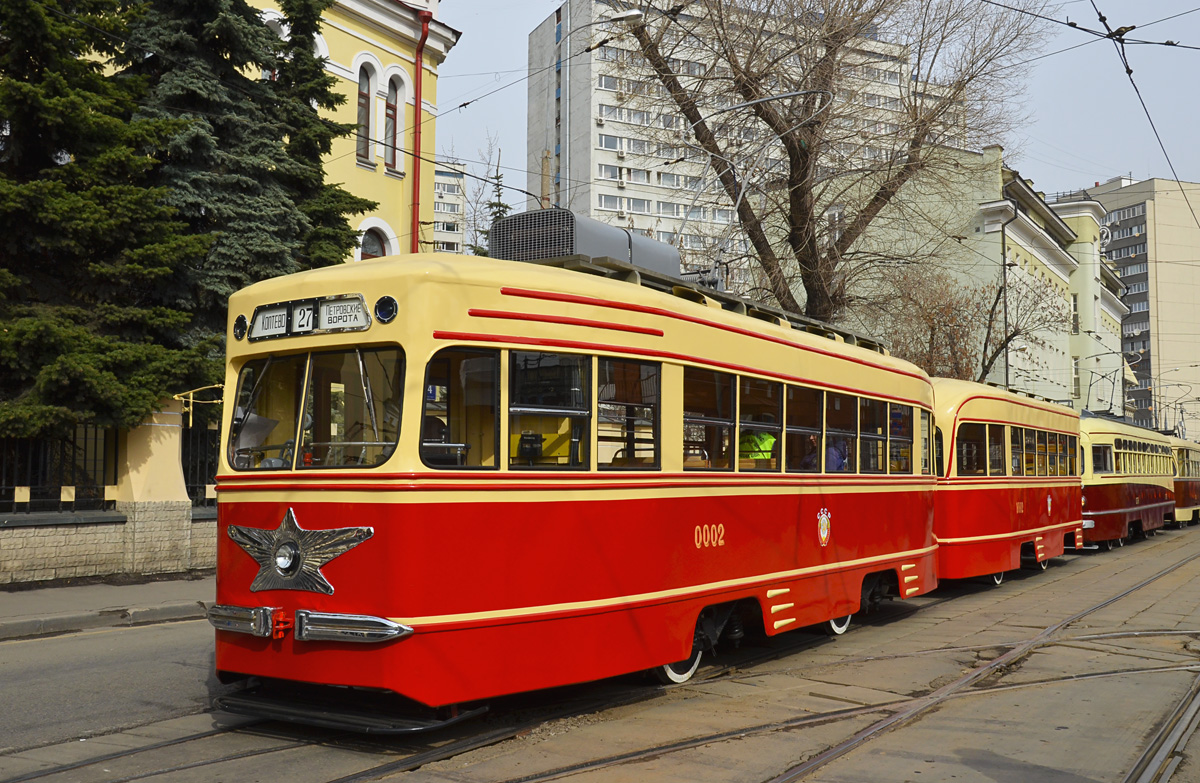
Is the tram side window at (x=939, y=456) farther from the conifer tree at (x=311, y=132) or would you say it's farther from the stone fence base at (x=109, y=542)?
the stone fence base at (x=109, y=542)

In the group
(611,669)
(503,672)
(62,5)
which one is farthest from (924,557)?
(62,5)

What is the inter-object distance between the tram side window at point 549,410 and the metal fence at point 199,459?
11123 mm

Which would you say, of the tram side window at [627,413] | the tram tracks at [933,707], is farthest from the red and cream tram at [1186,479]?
the tram side window at [627,413]

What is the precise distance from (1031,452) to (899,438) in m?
6.64

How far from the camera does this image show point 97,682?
8.42 metres

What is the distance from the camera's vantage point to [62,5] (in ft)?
48.2

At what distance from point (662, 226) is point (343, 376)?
7009 cm

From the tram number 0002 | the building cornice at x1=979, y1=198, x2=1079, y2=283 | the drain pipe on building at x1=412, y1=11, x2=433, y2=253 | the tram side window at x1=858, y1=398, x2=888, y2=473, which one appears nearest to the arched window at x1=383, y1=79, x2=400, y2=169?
the drain pipe on building at x1=412, y1=11, x2=433, y2=253

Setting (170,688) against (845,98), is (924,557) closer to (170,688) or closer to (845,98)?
(170,688)

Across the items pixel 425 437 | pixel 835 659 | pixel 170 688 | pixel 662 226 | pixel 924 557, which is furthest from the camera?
pixel 662 226

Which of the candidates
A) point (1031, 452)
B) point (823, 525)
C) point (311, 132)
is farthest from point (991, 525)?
point (311, 132)

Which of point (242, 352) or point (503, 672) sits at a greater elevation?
point (242, 352)

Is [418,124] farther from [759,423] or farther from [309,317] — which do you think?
[309,317]

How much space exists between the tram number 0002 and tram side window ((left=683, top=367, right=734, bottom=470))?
436 millimetres
